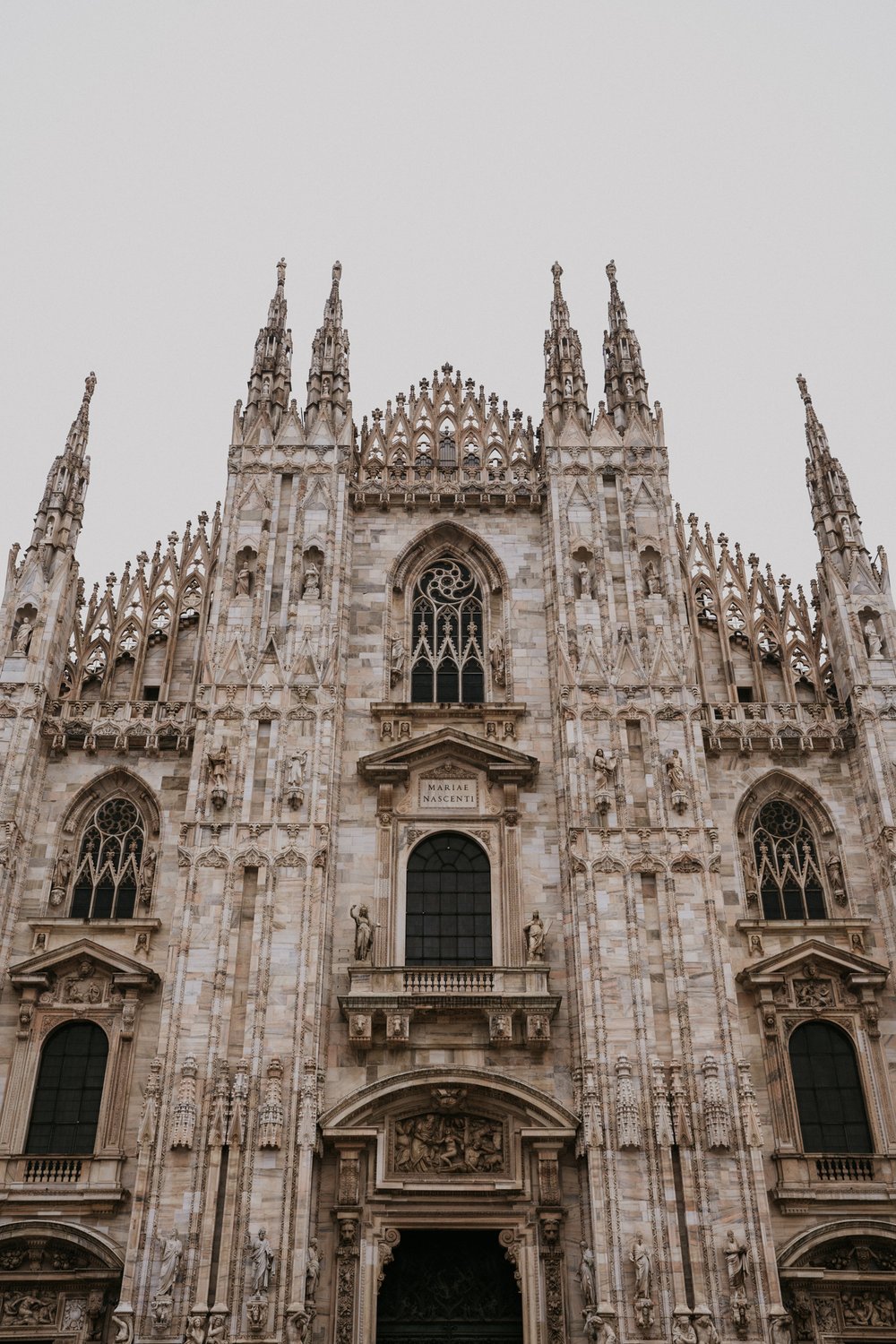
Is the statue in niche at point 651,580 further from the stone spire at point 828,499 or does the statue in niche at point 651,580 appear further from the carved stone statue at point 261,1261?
the carved stone statue at point 261,1261

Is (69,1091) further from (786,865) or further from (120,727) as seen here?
(786,865)

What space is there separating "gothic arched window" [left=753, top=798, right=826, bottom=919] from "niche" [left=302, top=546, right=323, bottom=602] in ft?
28.8

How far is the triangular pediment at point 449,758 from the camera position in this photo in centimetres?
2188

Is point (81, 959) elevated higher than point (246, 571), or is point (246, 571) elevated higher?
point (246, 571)

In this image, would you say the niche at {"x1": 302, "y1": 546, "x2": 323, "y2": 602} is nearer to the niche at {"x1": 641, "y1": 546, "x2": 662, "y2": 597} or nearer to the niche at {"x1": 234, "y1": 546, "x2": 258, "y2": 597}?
the niche at {"x1": 234, "y1": 546, "x2": 258, "y2": 597}

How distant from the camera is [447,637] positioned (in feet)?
78.4

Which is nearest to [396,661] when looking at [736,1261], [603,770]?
[603,770]

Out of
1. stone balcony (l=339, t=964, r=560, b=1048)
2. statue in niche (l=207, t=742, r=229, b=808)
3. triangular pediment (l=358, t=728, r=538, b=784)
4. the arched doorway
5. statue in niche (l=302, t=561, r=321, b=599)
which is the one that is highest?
statue in niche (l=302, t=561, r=321, b=599)

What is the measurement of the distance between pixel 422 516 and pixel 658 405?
17.5ft

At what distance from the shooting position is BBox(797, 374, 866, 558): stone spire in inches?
955

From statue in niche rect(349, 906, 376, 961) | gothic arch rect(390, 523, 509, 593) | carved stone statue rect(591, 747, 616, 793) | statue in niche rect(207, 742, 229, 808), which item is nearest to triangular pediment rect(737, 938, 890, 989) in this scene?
carved stone statue rect(591, 747, 616, 793)

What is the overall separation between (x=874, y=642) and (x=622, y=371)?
7.81m

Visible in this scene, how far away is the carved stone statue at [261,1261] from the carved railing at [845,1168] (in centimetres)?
803

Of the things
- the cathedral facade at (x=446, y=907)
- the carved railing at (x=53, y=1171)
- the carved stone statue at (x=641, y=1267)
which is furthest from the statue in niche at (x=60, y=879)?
the carved stone statue at (x=641, y=1267)
